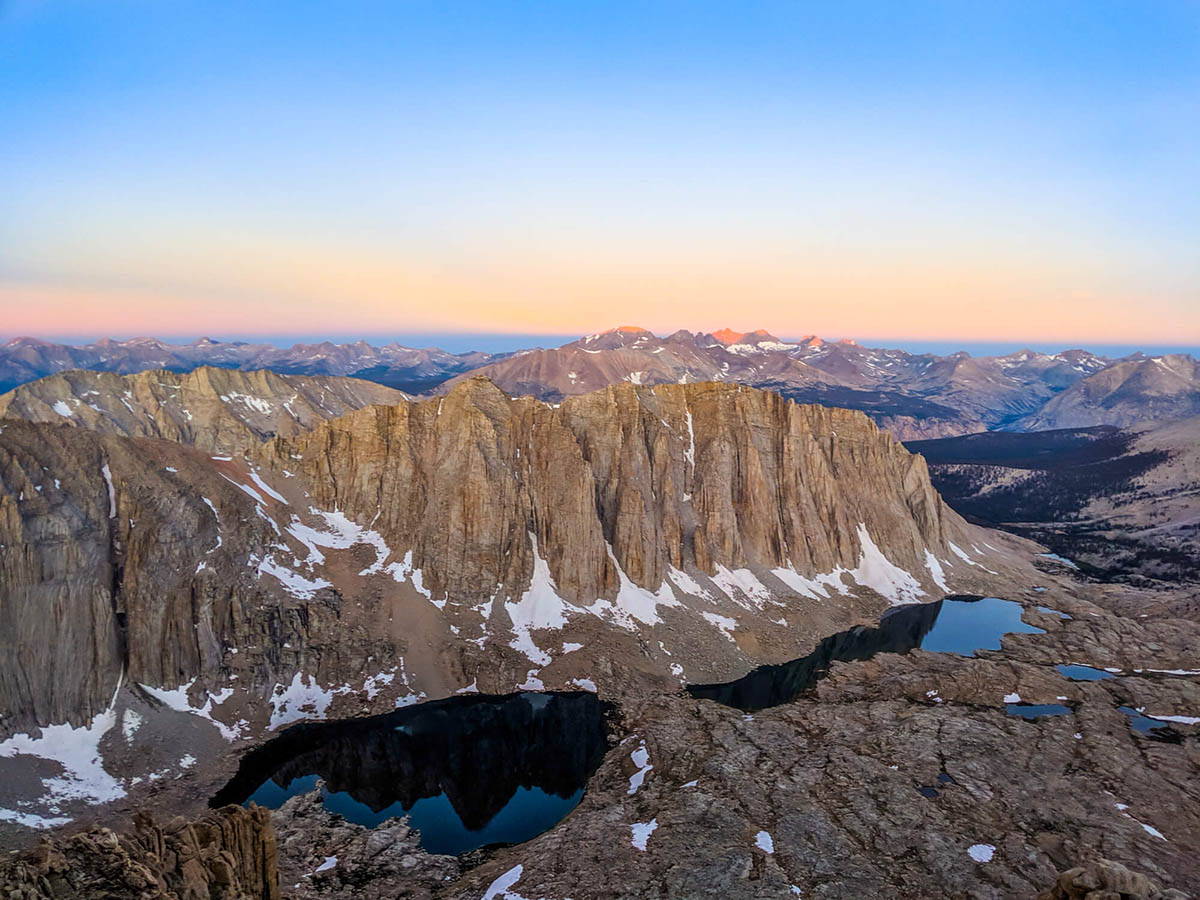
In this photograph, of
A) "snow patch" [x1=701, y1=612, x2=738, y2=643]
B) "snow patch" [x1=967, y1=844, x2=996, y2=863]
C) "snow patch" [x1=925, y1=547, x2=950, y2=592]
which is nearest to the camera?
"snow patch" [x1=967, y1=844, x2=996, y2=863]

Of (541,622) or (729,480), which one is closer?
(541,622)

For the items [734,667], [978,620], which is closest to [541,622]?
[734,667]

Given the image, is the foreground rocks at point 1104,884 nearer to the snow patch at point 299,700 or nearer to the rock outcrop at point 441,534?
the rock outcrop at point 441,534

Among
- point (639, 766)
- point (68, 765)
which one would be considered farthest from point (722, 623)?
point (68, 765)

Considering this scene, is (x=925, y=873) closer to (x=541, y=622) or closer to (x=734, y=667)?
(x=734, y=667)

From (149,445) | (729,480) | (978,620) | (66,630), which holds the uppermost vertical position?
(149,445)

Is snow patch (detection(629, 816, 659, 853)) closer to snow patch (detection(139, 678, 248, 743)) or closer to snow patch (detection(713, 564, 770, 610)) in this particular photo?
snow patch (detection(139, 678, 248, 743))

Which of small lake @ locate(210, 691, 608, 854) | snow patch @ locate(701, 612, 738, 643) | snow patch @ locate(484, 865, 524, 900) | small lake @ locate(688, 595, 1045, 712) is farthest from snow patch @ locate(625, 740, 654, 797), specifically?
snow patch @ locate(701, 612, 738, 643)

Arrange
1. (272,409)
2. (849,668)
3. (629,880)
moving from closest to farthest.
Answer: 1. (629,880)
2. (849,668)
3. (272,409)

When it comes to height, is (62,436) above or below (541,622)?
above
